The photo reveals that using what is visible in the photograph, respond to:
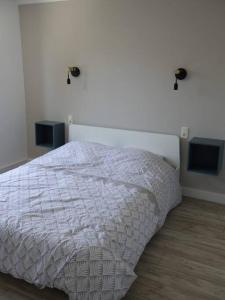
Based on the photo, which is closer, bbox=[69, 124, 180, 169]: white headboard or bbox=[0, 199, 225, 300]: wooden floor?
bbox=[0, 199, 225, 300]: wooden floor

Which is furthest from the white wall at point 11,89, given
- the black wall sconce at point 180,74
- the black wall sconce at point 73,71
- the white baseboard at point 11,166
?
the black wall sconce at point 180,74

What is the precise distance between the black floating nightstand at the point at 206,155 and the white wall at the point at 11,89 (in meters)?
2.42

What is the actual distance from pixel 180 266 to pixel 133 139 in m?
1.55

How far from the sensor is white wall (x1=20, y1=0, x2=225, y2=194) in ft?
9.32

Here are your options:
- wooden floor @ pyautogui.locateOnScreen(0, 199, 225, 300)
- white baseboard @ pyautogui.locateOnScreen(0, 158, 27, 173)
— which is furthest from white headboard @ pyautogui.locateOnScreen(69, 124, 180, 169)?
white baseboard @ pyautogui.locateOnScreen(0, 158, 27, 173)

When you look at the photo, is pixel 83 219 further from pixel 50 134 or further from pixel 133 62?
pixel 50 134

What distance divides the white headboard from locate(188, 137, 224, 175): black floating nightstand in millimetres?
177

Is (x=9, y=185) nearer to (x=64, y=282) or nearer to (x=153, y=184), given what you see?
(x=64, y=282)

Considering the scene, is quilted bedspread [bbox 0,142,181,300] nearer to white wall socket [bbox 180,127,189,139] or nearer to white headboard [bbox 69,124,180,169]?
white headboard [bbox 69,124,180,169]

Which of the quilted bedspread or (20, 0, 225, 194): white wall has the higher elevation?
(20, 0, 225, 194): white wall

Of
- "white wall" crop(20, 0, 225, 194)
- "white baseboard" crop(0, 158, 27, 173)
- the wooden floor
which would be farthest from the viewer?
"white baseboard" crop(0, 158, 27, 173)

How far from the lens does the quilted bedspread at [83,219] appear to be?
1.62 metres

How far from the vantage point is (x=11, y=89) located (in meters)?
3.82

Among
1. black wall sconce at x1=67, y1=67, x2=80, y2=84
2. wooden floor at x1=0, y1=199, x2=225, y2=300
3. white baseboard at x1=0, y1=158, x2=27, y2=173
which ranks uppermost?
black wall sconce at x1=67, y1=67, x2=80, y2=84
